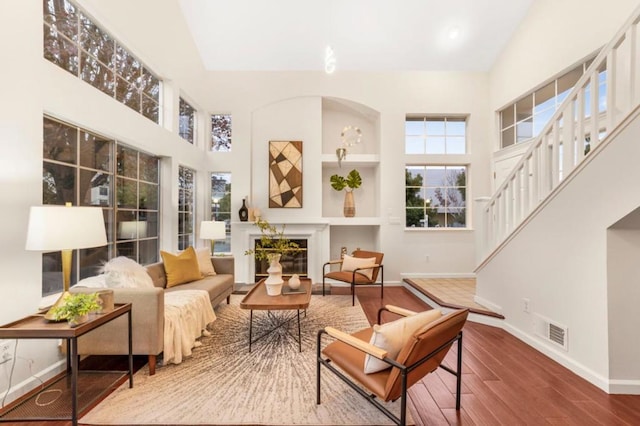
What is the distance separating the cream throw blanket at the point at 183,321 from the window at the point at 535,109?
5443 mm

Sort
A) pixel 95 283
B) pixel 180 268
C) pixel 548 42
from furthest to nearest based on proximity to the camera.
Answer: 1. pixel 548 42
2. pixel 180 268
3. pixel 95 283

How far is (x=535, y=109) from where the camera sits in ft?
15.0

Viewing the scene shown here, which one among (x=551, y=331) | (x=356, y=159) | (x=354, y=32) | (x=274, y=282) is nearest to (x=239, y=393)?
(x=274, y=282)

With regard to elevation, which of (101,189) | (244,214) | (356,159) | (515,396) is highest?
(356,159)

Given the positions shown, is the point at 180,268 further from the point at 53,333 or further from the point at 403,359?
the point at 403,359

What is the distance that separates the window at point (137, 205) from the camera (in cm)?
331

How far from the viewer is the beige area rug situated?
5.90 ft

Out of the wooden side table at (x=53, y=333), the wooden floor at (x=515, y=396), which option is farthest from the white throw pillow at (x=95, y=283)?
the wooden floor at (x=515, y=396)

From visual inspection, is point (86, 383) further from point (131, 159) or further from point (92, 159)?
point (131, 159)

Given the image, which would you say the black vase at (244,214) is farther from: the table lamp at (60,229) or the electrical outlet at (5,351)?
the electrical outlet at (5,351)

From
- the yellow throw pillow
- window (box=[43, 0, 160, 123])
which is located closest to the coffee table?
the yellow throw pillow

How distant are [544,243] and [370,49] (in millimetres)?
4164

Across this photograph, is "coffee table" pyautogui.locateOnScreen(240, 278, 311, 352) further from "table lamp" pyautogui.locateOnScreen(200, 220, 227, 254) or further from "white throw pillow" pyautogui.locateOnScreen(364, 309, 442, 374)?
"table lamp" pyautogui.locateOnScreen(200, 220, 227, 254)

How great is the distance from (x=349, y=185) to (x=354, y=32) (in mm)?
2622
